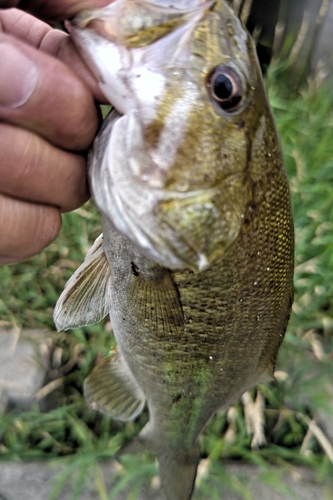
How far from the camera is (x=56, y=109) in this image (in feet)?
2.12

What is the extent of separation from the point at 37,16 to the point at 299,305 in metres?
1.48

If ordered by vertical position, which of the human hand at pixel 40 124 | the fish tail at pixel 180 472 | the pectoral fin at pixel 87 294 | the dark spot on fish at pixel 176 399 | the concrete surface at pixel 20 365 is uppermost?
the human hand at pixel 40 124

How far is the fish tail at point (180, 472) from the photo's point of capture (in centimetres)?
118

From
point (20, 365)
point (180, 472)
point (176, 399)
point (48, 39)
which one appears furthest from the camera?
point (20, 365)

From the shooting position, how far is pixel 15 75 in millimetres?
600

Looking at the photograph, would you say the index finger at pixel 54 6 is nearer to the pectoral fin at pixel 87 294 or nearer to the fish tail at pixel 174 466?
the pectoral fin at pixel 87 294

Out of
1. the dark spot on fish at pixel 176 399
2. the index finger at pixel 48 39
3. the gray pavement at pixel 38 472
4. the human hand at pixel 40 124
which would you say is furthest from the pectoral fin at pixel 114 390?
the index finger at pixel 48 39

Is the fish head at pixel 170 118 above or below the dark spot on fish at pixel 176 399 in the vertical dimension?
above

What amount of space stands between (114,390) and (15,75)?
915mm

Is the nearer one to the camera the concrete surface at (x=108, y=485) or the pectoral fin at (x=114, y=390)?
the pectoral fin at (x=114, y=390)

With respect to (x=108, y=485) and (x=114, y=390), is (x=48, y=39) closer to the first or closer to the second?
(x=114, y=390)

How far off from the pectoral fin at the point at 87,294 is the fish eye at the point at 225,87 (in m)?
0.40

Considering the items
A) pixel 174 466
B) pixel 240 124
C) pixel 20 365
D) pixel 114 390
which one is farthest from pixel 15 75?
pixel 20 365

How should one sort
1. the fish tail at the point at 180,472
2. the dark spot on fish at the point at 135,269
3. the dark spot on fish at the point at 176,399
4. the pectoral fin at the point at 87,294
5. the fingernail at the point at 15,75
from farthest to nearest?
the fish tail at the point at 180,472 < the dark spot on fish at the point at 176,399 < the pectoral fin at the point at 87,294 < the dark spot on fish at the point at 135,269 < the fingernail at the point at 15,75
